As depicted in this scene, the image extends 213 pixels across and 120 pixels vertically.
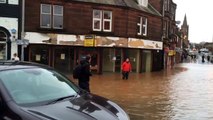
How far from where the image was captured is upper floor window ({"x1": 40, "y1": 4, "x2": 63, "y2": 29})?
3142 cm

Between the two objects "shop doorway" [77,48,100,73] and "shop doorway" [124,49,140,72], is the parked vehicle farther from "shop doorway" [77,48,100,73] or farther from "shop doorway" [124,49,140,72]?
"shop doorway" [124,49,140,72]

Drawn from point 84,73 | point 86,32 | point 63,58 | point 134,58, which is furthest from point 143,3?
point 84,73

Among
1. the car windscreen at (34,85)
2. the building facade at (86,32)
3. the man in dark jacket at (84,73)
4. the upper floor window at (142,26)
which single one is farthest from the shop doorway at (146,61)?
the car windscreen at (34,85)

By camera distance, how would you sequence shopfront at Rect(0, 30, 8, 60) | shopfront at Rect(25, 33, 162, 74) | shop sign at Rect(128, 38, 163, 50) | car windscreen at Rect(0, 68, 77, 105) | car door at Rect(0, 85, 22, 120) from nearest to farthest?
car door at Rect(0, 85, 22, 120) < car windscreen at Rect(0, 68, 77, 105) < shopfront at Rect(0, 30, 8, 60) < shopfront at Rect(25, 33, 162, 74) < shop sign at Rect(128, 38, 163, 50)

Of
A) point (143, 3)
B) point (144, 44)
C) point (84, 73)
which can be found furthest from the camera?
point (143, 3)

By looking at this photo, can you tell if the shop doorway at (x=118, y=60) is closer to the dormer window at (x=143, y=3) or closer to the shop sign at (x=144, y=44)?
the shop sign at (x=144, y=44)

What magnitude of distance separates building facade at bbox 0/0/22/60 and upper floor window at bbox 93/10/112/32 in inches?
266

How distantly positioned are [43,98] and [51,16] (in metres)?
26.5

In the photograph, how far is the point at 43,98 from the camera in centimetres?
577

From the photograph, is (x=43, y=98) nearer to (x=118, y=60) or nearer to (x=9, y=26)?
(x=9, y=26)

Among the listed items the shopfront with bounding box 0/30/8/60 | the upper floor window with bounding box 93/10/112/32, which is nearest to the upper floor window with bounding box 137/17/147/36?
the upper floor window with bounding box 93/10/112/32

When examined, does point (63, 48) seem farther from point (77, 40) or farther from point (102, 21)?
point (102, 21)

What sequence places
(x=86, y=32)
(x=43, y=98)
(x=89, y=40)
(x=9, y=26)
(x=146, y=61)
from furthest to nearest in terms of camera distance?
(x=146, y=61) < (x=86, y=32) < (x=89, y=40) < (x=9, y=26) < (x=43, y=98)

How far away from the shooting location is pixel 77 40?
32.7 metres
